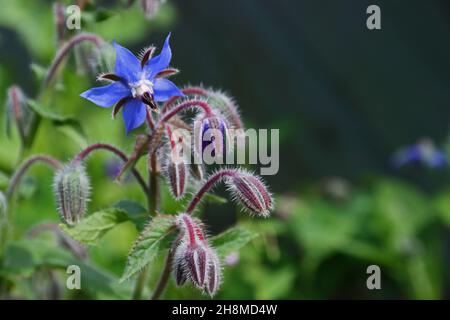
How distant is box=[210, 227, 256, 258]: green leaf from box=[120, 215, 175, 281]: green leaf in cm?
14

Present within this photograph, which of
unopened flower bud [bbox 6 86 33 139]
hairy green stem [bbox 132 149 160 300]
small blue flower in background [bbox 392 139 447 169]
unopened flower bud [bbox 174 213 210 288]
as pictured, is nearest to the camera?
unopened flower bud [bbox 174 213 210 288]

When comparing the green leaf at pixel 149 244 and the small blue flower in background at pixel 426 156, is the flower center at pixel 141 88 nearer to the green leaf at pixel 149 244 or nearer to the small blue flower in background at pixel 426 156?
the green leaf at pixel 149 244

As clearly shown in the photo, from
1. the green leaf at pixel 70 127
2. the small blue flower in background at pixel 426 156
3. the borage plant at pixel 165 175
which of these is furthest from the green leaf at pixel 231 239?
the small blue flower in background at pixel 426 156

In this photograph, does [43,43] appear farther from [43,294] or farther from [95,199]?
[43,294]

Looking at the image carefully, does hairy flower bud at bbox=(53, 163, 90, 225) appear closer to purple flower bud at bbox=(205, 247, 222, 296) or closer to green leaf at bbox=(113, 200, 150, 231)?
green leaf at bbox=(113, 200, 150, 231)

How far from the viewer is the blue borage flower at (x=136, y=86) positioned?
146cm

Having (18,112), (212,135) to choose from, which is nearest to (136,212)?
(212,135)

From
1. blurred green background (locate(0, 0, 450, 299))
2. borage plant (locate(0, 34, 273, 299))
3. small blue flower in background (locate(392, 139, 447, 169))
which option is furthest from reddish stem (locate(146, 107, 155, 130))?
small blue flower in background (locate(392, 139, 447, 169))

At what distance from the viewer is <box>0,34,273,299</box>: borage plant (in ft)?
4.81

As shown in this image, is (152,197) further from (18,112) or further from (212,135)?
(18,112)

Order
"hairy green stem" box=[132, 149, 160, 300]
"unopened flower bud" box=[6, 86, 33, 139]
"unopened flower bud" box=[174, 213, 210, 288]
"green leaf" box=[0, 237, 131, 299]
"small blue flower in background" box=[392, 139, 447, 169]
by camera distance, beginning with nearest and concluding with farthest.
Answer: "unopened flower bud" box=[174, 213, 210, 288], "hairy green stem" box=[132, 149, 160, 300], "green leaf" box=[0, 237, 131, 299], "unopened flower bud" box=[6, 86, 33, 139], "small blue flower in background" box=[392, 139, 447, 169]

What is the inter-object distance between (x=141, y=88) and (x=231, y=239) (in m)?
0.37
